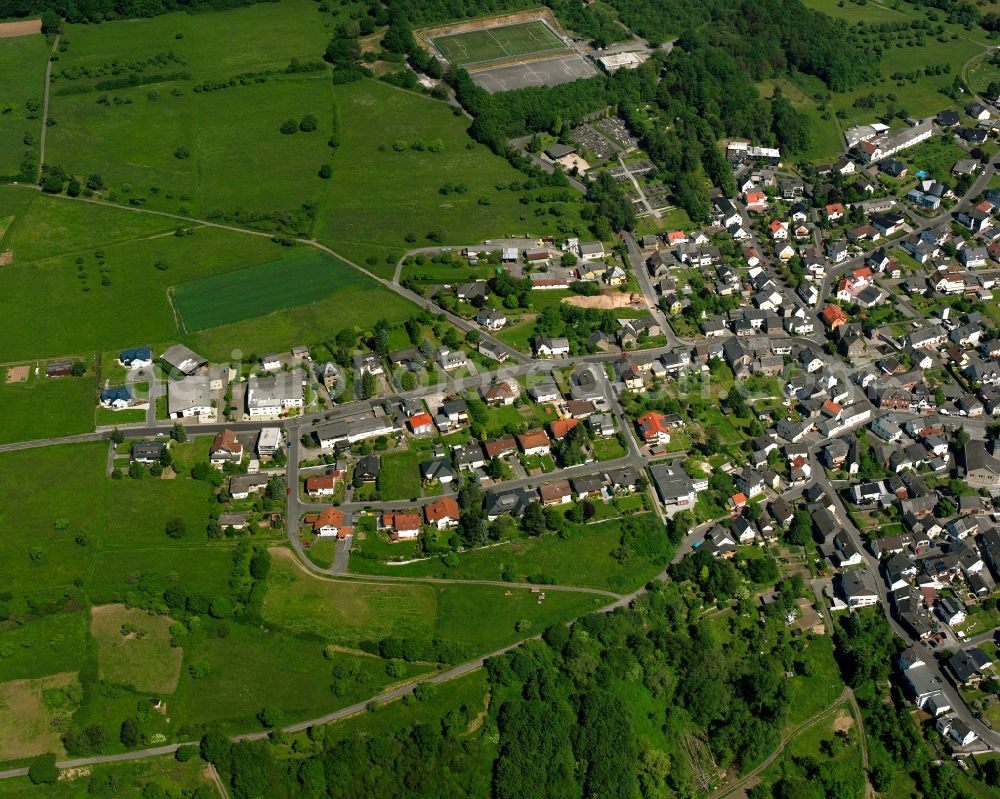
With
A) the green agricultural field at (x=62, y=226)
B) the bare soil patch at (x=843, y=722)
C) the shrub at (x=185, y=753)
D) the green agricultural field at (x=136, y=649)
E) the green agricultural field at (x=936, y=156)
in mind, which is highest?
the green agricultural field at (x=936, y=156)

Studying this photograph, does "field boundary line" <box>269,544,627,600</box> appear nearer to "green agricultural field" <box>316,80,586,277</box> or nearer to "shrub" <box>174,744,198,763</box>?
"shrub" <box>174,744,198,763</box>

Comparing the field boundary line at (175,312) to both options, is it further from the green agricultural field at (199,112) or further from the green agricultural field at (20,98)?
the green agricultural field at (20,98)

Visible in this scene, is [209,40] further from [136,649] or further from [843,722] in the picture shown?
[843,722]

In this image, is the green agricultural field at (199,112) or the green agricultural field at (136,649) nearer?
the green agricultural field at (136,649)

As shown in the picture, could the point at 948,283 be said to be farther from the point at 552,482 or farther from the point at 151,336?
the point at 151,336

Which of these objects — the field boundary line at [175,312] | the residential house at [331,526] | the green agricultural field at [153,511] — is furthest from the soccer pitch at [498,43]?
the residential house at [331,526]

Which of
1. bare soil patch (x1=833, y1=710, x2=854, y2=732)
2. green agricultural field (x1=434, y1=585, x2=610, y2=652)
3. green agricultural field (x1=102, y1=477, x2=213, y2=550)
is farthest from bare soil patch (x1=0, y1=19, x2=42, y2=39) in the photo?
bare soil patch (x1=833, y1=710, x2=854, y2=732)
